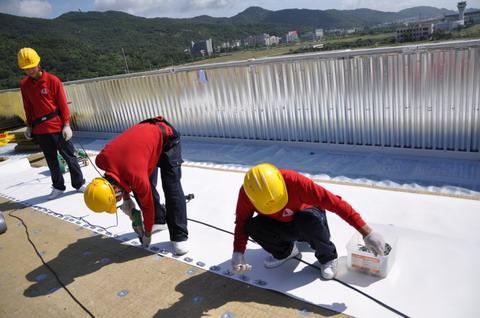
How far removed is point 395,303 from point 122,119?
6618 millimetres

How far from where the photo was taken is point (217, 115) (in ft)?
20.7

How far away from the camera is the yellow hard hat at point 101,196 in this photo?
2846 millimetres

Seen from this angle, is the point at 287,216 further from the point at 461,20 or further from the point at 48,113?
the point at 461,20

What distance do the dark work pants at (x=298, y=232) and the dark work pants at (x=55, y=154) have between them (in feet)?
11.0

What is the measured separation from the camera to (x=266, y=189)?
7.57 feet

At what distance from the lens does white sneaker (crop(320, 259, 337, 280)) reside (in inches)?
105

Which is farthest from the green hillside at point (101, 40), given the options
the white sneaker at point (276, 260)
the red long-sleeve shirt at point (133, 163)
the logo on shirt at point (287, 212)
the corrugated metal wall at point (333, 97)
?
the logo on shirt at point (287, 212)

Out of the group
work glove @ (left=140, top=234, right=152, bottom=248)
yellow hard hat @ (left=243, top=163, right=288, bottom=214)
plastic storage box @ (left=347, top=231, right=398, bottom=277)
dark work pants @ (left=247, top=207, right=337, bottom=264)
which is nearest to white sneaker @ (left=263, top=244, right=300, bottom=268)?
dark work pants @ (left=247, top=207, right=337, bottom=264)

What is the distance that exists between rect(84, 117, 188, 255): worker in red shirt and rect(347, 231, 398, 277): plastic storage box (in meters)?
1.48

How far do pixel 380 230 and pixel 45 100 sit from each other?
4.29m

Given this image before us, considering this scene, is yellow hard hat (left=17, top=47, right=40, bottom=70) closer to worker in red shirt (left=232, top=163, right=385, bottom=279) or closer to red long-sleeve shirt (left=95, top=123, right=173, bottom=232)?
red long-sleeve shirt (left=95, top=123, right=173, bottom=232)

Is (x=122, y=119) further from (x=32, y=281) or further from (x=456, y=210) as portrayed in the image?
(x=456, y=210)

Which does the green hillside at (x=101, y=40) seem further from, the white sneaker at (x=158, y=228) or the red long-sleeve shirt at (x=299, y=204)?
the red long-sleeve shirt at (x=299, y=204)

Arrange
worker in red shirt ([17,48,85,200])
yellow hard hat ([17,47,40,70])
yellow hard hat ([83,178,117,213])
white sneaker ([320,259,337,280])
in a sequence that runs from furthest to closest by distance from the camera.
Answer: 1. worker in red shirt ([17,48,85,200])
2. yellow hard hat ([17,47,40,70])
3. yellow hard hat ([83,178,117,213])
4. white sneaker ([320,259,337,280])
